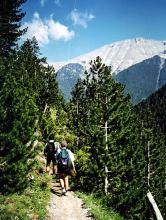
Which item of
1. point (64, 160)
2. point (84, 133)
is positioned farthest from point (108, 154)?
point (64, 160)

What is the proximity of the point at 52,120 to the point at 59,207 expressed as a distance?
2932 centimetres

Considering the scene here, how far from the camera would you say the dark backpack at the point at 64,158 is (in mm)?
17078

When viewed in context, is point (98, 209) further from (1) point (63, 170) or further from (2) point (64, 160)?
(2) point (64, 160)

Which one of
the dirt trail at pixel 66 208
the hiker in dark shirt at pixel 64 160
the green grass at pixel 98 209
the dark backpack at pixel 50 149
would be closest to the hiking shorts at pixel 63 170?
the hiker in dark shirt at pixel 64 160

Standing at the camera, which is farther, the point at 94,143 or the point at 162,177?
the point at 162,177

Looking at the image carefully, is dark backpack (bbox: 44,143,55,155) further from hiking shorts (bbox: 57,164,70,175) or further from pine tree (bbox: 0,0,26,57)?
pine tree (bbox: 0,0,26,57)

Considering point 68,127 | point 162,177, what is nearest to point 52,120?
point 68,127

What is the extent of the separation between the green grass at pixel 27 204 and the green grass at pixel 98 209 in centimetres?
192

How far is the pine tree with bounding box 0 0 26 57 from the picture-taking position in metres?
49.4

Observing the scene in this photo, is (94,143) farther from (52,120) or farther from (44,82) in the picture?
(44,82)

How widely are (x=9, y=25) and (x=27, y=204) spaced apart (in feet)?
129

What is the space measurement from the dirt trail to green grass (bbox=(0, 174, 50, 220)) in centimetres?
33

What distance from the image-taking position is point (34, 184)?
733 inches

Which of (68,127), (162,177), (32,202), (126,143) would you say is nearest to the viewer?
(32,202)
